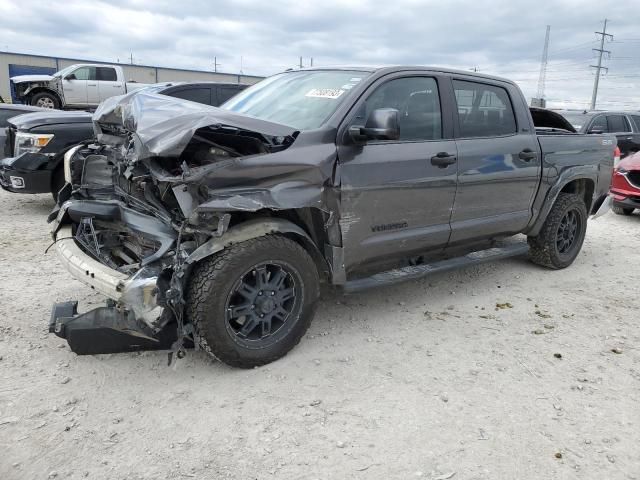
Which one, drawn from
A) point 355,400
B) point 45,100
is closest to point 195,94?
point 355,400

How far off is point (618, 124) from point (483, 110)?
9852mm

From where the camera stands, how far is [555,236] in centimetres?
541

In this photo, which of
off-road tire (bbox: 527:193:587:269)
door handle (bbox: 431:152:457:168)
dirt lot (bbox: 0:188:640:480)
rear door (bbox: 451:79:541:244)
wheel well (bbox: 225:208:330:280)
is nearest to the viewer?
dirt lot (bbox: 0:188:640:480)

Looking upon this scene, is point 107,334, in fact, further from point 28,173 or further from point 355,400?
point 28,173

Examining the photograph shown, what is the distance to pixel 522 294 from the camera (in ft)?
16.0

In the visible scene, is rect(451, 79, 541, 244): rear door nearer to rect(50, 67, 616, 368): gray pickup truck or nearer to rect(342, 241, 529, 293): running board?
rect(50, 67, 616, 368): gray pickup truck

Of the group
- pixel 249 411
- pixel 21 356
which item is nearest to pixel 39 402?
pixel 21 356

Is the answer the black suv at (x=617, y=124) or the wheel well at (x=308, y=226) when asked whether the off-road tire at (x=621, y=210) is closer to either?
the black suv at (x=617, y=124)

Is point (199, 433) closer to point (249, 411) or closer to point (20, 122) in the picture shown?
point (249, 411)

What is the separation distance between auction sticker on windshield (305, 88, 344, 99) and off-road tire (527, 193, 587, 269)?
2.84 meters

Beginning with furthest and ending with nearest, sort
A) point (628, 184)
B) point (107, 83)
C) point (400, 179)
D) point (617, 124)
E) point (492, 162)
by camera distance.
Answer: point (107, 83) → point (617, 124) → point (628, 184) → point (492, 162) → point (400, 179)

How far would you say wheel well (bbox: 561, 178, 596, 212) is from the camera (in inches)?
220

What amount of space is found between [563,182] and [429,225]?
1.97 meters

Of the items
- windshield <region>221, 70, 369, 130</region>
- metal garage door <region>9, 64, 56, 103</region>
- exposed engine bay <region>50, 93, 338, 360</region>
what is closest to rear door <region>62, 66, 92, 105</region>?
metal garage door <region>9, 64, 56, 103</region>
